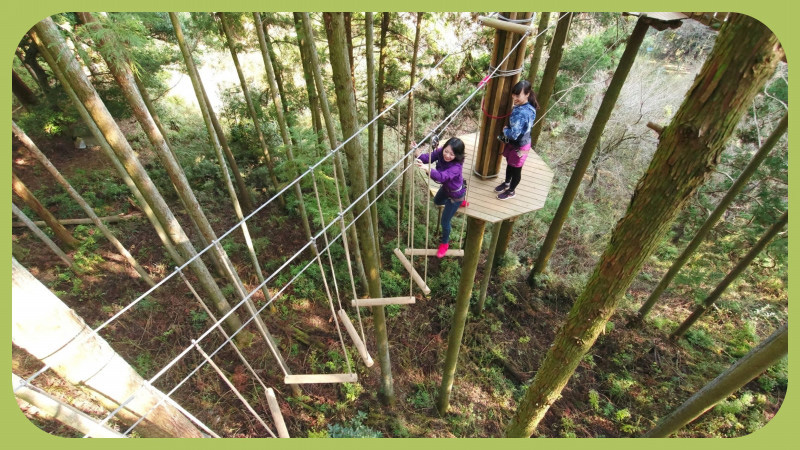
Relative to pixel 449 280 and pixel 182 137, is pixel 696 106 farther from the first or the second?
pixel 182 137

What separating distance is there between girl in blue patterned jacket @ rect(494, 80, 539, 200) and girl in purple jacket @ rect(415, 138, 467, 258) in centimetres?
34

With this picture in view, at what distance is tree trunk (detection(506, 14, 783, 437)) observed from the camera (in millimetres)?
1401

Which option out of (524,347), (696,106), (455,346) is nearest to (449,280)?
(524,347)

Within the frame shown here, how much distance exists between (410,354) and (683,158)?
15.5 ft

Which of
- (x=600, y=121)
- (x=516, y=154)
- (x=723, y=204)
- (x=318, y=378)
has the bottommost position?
(x=318, y=378)

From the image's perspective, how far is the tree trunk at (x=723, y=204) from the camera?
144 inches

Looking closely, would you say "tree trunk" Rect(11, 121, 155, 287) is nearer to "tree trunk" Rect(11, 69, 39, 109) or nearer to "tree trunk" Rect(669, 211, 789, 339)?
"tree trunk" Rect(11, 69, 39, 109)

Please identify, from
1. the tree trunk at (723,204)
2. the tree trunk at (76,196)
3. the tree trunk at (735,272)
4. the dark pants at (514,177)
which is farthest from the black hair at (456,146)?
the tree trunk at (76,196)

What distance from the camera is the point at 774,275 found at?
230 inches

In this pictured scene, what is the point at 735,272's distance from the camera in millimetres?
4719

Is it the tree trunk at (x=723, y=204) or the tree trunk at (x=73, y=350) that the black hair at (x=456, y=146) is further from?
the tree trunk at (x=723, y=204)

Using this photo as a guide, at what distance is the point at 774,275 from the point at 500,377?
517cm

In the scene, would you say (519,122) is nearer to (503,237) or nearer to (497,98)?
(497,98)

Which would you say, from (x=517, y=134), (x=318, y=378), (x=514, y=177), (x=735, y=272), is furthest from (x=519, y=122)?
(x=735, y=272)
